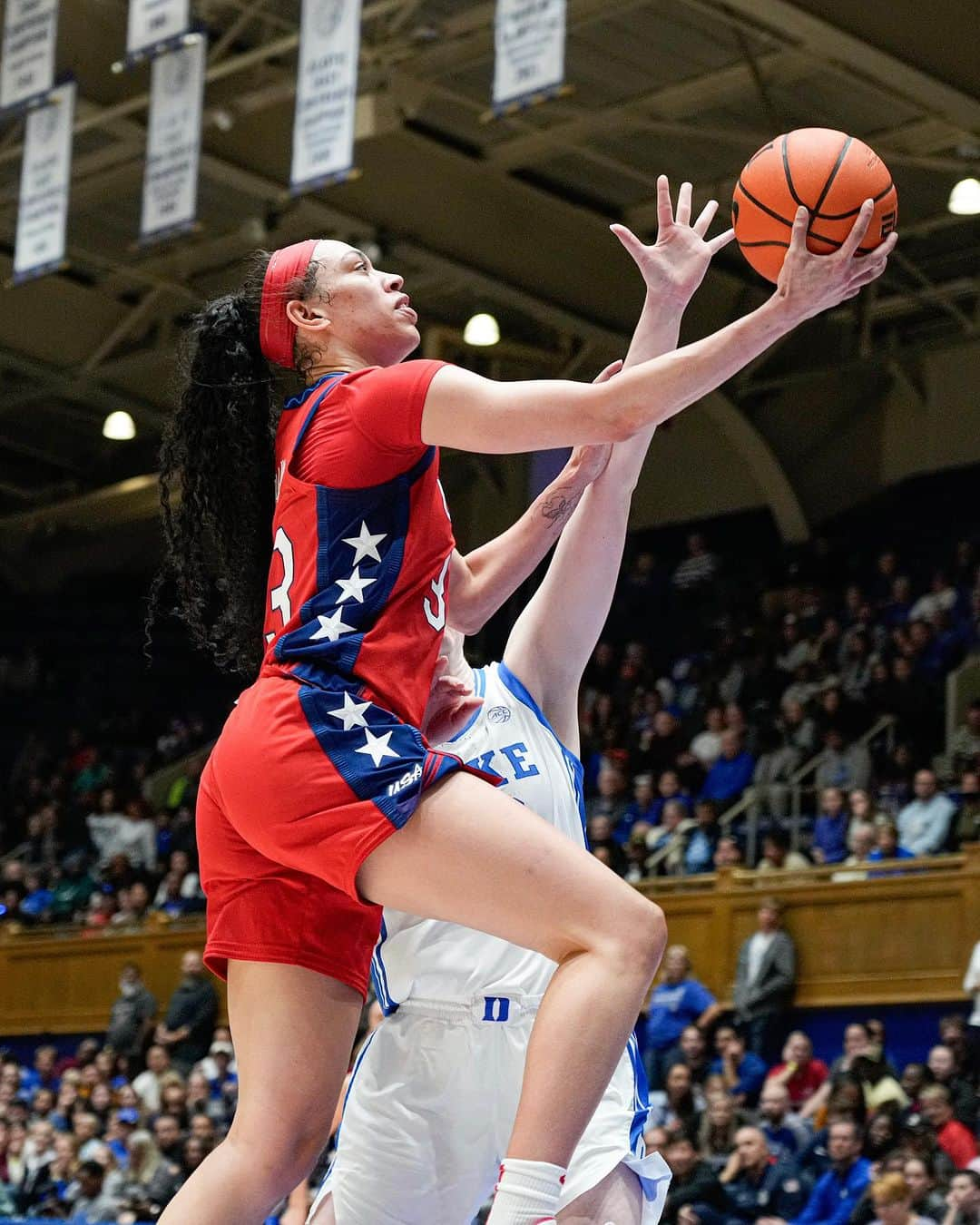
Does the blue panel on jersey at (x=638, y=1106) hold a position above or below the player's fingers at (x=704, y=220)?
below

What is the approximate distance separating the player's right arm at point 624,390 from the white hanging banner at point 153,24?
418 inches

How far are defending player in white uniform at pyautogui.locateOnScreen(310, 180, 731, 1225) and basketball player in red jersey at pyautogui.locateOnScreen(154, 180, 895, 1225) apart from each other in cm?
25

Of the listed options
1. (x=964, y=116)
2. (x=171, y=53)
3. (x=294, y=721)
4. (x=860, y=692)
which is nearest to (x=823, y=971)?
(x=860, y=692)

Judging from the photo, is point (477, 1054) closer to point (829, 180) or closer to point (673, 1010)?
point (829, 180)

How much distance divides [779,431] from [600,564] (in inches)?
726

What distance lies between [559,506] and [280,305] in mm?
725

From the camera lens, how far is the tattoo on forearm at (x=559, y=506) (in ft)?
12.9

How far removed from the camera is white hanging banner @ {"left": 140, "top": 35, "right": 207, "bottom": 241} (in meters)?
13.4

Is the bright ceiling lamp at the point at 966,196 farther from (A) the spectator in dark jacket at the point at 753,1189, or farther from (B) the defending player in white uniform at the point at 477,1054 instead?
(B) the defending player in white uniform at the point at 477,1054

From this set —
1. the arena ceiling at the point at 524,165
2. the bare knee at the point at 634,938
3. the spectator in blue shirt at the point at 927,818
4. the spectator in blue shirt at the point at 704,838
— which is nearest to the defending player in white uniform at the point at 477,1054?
the bare knee at the point at 634,938

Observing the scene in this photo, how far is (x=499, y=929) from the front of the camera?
311 centimetres

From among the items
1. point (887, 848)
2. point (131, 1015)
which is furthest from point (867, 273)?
point (131, 1015)

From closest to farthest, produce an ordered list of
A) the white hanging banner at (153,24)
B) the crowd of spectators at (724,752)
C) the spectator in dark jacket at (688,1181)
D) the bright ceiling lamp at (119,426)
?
the spectator in dark jacket at (688,1181)
the white hanging banner at (153,24)
the crowd of spectators at (724,752)
the bright ceiling lamp at (119,426)

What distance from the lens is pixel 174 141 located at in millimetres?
13602
